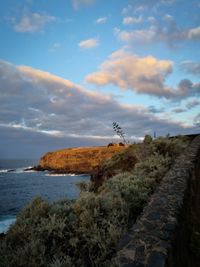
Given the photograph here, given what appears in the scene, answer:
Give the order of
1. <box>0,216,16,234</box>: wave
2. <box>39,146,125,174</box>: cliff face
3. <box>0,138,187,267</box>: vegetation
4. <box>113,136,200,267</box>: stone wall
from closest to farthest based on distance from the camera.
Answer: <box>113,136,200,267</box>: stone wall
<box>0,138,187,267</box>: vegetation
<box>0,216,16,234</box>: wave
<box>39,146,125,174</box>: cliff face

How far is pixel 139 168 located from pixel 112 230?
17.2 feet

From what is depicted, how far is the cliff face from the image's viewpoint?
9388cm

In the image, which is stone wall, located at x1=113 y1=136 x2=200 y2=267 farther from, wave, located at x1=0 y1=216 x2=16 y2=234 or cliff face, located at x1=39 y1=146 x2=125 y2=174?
cliff face, located at x1=39 y1=146 x2=125 y2=174

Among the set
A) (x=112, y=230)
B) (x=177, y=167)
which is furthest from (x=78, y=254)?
(x=177, y=167)

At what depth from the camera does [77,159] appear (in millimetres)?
100062

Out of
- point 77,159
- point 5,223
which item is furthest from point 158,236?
point 77,159

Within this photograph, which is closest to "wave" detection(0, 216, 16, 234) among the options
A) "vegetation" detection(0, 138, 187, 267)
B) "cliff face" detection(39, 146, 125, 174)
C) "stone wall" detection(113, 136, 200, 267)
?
"vegetation" detection(0, 138, 187, 267)

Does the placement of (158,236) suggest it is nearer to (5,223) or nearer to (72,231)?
(72,231)

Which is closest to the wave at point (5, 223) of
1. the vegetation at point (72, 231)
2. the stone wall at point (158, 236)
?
the vegetation at point (72, 231)

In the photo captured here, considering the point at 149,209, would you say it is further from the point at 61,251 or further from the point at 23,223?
the point at 23,223

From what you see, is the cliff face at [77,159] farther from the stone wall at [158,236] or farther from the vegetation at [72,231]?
the stone wall at [158,236]

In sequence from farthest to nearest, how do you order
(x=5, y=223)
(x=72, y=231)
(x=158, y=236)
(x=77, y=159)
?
(x=77, y=159), (x=5, y=223), (x=72, y=231), (x=158, y=236)

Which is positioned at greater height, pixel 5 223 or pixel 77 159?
pixel 77 159

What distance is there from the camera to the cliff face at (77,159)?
9388 centimetres
